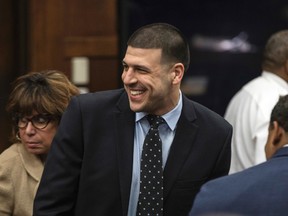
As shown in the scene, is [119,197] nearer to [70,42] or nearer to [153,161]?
[153,161]

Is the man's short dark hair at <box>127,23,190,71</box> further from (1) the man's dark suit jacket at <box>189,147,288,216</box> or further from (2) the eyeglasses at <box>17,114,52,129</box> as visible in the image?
(1) the man's dark suit jacket at <box>189,147,288,216</box>

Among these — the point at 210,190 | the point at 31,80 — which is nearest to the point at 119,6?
the point at 31,80

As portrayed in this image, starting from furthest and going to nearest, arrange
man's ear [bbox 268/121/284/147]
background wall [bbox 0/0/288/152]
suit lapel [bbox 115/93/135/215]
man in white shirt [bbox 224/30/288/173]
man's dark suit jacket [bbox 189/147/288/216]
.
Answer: background wall [bbox 0/0/288/152] → man in white shirt [bbox 224/30/288/173] → suit lapel [bbox 115/93/135/215] → man's ear [bbox 268/121/284/147] → man's dark suit jacket [bbox 189/147/288/216]

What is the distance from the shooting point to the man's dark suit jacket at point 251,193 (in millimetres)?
3197

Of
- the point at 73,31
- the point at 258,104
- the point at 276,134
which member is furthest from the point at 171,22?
the point at 276,134

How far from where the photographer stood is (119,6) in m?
6.89

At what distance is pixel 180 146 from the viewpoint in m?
4.27

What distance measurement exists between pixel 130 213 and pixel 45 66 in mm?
3050

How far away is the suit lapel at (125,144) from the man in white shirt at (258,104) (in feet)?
6.55

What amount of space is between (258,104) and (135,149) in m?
2.13

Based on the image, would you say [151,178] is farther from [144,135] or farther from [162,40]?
[162,40]

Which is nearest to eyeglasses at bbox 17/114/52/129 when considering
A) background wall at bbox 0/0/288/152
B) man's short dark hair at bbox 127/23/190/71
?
man's short dark hair at bbox 127/23/190/71

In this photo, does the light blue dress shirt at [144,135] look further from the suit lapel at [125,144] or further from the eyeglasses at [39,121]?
the eyeglasses at [39,121]

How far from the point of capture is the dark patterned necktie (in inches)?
164
